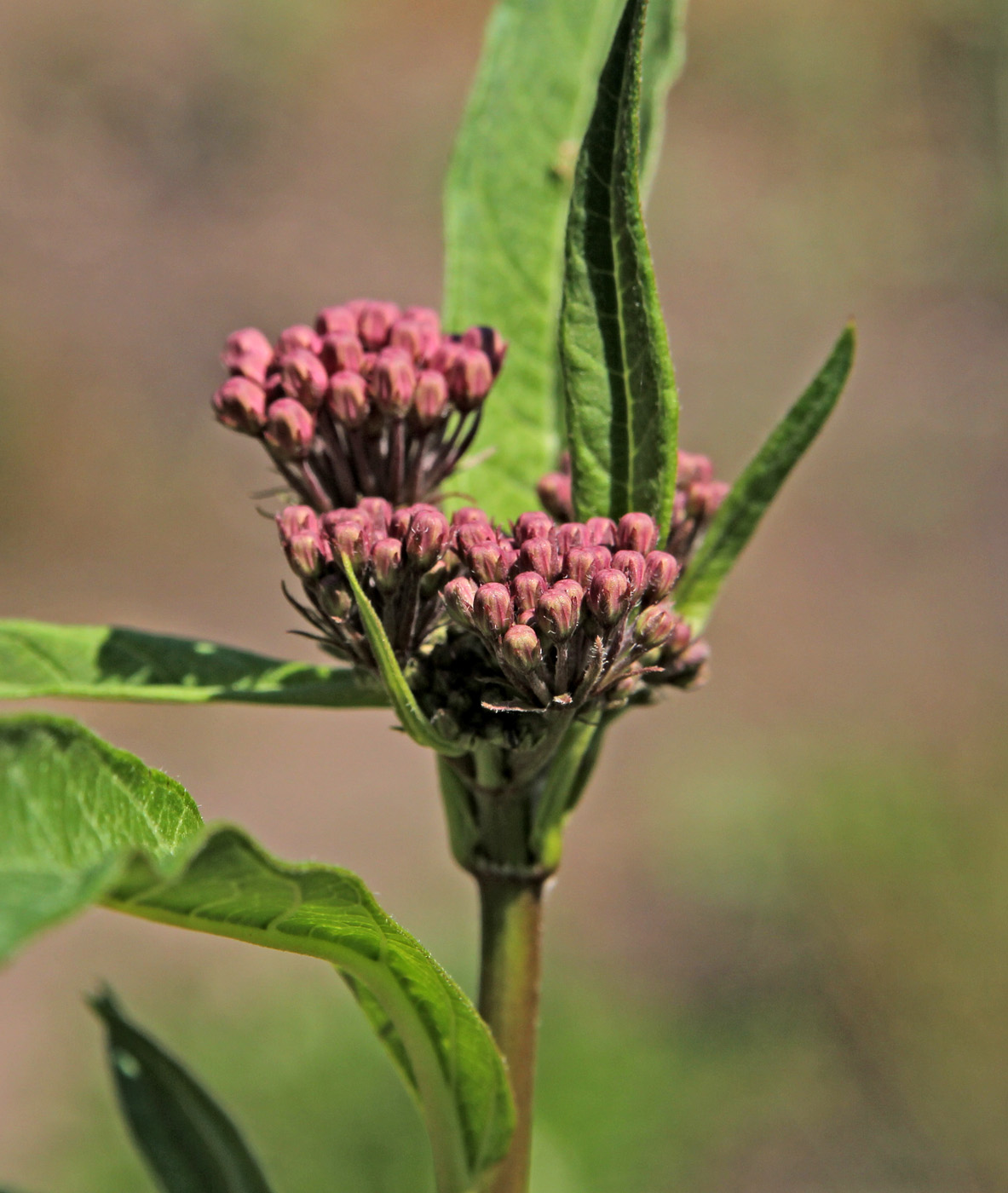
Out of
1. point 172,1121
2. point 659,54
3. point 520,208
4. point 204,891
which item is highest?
point 659,54

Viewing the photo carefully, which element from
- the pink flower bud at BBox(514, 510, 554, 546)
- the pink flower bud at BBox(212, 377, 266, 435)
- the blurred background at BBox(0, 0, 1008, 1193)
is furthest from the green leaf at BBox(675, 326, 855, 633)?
the blurred background at BBox(0, 0, 1008, 1193)

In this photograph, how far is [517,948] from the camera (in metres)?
1.78

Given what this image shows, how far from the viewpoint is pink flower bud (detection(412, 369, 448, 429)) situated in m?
1.94

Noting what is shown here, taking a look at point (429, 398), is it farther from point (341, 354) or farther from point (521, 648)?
point (521, 648)

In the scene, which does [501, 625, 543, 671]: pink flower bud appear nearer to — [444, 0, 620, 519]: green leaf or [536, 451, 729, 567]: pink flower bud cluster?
[536, 451, 729, 567]: pink flower bud cluster

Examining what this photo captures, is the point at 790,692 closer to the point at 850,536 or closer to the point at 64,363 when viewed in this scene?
the point at 850,536

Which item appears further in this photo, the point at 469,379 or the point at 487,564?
the point at 469,379

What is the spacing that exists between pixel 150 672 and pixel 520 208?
0.98 meters

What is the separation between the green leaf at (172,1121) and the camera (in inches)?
76.5

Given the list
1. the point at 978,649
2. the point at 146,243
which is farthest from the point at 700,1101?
the point at 146,243

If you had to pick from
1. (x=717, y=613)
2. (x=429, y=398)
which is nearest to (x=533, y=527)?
(x=429, y=398)

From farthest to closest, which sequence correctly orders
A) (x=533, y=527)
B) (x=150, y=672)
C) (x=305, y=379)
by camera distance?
1. (x=305, y=379)
2. (x=150, y=672)
3. (x=533, y=527)

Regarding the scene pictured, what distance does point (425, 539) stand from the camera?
170cm

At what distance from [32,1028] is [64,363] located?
637 centimetres
